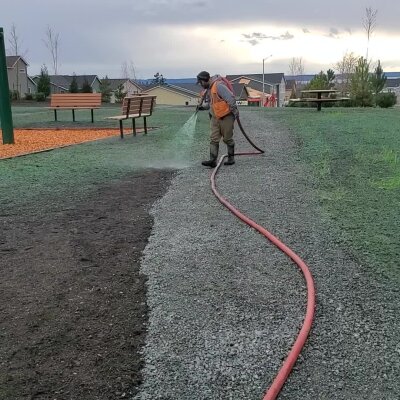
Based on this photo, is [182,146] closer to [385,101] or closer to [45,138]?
[45,138]

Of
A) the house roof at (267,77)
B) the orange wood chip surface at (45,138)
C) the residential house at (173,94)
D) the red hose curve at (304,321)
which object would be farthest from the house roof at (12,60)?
the red hose curve at (304,321)

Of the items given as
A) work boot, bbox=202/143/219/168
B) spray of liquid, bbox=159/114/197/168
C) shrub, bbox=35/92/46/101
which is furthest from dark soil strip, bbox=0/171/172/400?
shrub, bbox=35/92/46/101

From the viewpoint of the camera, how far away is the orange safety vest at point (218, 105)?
26.2 ft

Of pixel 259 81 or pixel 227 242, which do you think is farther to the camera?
pixel 259 81

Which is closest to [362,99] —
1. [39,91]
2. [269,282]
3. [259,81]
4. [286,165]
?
[286,165]

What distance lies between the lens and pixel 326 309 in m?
3.21

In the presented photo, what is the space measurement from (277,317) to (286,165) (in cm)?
514

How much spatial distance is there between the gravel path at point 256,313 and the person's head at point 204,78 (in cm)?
321

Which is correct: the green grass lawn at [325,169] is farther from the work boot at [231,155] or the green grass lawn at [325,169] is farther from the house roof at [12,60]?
the house roof at [12,60]

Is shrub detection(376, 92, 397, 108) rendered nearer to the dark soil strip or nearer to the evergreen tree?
the evergreen tree

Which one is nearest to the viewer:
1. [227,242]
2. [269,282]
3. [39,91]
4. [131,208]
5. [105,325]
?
[105,325]

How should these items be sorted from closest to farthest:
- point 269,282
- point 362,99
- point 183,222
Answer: point 269,282 → point 183,222 → point 362,99

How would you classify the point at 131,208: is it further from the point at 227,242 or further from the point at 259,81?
the point at 259,81

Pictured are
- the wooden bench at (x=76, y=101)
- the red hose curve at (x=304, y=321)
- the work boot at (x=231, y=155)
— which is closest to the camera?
the red hose curve at (x=304, y=321)
